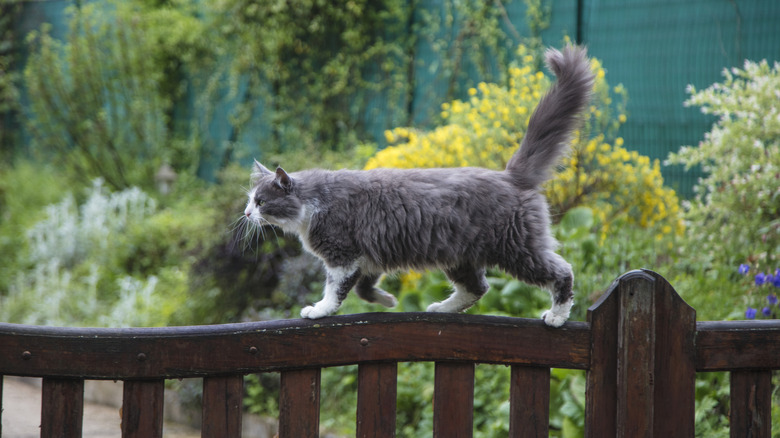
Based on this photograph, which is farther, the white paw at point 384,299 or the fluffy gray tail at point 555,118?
the white paw at point 384,299

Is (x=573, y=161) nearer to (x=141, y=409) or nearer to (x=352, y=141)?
(x=352, y=141)

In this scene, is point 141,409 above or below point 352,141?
below

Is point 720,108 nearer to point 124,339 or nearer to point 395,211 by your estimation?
point 395,211

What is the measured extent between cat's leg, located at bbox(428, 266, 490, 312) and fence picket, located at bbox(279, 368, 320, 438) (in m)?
0.62

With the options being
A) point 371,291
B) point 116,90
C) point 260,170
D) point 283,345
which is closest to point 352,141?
point 116,90

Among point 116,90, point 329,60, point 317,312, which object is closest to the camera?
point 317,312

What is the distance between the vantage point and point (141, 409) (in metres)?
1.77

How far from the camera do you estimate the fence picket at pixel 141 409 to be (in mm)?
1759

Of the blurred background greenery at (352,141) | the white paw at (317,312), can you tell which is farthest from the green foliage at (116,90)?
the white paw at (317,312)

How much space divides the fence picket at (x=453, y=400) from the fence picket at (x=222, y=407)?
0.49 m

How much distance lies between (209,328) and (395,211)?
0.61 m

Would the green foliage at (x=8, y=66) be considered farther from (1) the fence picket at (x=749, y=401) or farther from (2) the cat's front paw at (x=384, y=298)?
(1) the fence picket at (x=749, y=401)

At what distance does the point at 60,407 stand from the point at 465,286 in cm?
119

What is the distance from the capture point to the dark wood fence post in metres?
1.78
